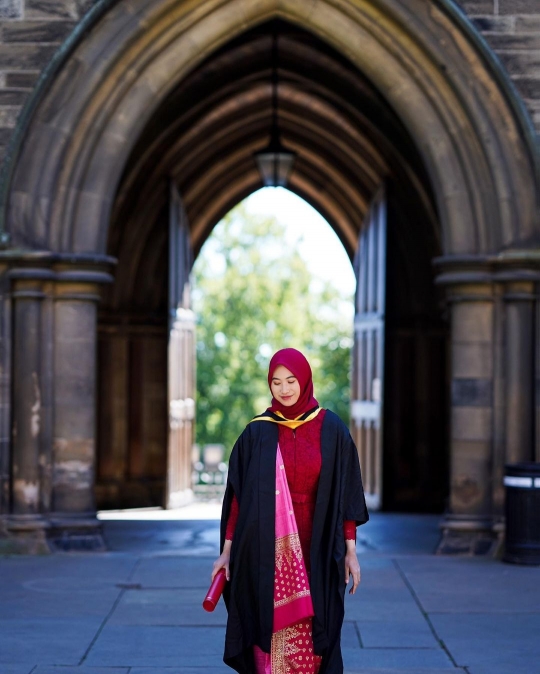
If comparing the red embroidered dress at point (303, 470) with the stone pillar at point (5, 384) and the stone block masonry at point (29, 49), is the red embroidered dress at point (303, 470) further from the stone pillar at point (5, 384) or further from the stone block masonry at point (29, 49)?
the stone block masonry at point (29, 49)

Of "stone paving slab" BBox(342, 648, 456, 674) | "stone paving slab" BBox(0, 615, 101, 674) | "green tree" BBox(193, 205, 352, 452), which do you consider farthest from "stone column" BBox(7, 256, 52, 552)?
"green tree" BBox(193, 205, 352, 452)

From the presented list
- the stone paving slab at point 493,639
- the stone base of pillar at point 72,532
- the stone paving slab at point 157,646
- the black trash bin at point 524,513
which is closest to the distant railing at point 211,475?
the stone base of pillar at point 72,532

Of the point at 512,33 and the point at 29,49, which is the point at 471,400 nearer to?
the point at 512,33

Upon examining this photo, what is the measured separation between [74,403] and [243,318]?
34008 mm

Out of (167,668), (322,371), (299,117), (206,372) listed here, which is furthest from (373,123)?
(322,371)

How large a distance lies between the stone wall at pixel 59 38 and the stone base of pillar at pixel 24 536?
2718 mm

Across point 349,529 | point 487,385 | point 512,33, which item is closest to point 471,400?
point 487,385

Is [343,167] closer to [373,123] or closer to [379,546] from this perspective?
[373,123]

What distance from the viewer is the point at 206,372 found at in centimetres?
4403

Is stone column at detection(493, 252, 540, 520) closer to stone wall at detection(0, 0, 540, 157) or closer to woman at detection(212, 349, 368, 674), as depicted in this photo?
stone wall at detection(0, 0, 540, 157)

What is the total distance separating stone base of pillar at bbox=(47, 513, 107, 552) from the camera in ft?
32.6

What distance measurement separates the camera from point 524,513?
371 inches

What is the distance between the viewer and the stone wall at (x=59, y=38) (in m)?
9.99

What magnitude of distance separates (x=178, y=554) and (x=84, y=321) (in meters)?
1.89
